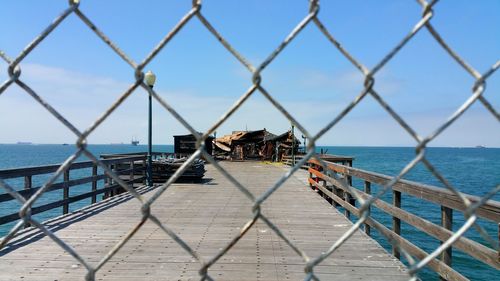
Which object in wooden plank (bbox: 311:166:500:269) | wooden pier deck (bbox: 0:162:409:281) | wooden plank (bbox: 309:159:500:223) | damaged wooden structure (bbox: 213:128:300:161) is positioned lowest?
wooden pier deck (bbox: 0:162:409:281)

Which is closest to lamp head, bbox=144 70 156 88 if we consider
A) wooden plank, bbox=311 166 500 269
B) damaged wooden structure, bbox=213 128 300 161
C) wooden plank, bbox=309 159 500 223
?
wooden plank, bbox=309 159 500 223

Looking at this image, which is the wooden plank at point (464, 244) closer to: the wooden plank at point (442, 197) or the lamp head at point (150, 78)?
the wooden plank at point (442, 197)

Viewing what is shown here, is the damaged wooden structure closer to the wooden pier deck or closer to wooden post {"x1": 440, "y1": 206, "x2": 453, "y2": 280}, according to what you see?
the wooden pier deck

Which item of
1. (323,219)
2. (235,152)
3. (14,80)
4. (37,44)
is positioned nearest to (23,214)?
(14,80)

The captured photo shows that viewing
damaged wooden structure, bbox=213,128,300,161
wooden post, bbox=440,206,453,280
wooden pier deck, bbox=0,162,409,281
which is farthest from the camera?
damaged wooden structure, bbox=213,128,300,161

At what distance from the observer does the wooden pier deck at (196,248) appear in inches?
173

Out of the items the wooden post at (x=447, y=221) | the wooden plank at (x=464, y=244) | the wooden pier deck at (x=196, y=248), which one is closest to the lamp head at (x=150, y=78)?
the wooden pier deck at (x=196, y=248)

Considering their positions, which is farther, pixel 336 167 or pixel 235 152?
pixel 235 152

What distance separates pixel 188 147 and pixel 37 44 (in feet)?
87.5

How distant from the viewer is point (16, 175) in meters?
6.24

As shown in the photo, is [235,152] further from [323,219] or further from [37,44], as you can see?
[37,44]

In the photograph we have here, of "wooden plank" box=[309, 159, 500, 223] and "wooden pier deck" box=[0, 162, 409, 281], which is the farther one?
"wooden pier deck" box=[0, 162, 409, 281]

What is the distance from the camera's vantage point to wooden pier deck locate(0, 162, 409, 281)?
4383 millimetres

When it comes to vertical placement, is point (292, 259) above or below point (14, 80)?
below
